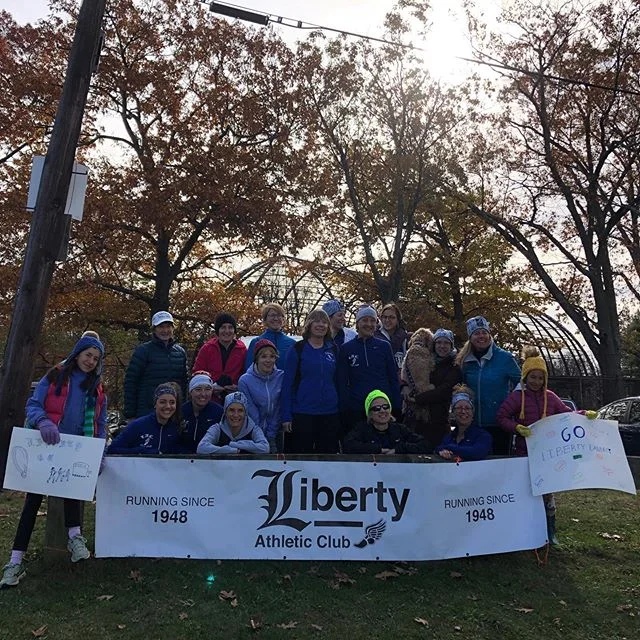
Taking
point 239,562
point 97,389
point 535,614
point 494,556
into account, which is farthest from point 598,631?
point 97,389

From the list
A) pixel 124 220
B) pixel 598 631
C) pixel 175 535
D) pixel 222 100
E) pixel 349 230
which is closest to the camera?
pixel 598 631

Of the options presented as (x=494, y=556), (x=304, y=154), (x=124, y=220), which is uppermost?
(x=304, y=154)

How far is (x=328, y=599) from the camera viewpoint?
4746 millimetres

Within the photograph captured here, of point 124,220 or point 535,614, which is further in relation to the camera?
point 124,220

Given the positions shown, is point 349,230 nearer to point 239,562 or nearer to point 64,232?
point 64,232

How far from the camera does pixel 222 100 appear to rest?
58.0 feet

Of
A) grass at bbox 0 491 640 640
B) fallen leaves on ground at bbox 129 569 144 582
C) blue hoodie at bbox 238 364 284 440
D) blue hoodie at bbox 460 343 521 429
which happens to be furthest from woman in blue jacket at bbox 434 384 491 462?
fallen leaves on ground at bbox 129 569 144 582

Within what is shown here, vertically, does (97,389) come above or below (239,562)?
above

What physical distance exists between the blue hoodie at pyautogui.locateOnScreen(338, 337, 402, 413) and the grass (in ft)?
5.17

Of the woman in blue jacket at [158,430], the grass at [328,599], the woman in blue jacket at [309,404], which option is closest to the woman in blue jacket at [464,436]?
the grass at [328,599]

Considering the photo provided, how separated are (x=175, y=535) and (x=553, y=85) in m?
21.2

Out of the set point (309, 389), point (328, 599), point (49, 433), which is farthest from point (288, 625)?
point (49, 433)

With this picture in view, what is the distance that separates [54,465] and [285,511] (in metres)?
1.91

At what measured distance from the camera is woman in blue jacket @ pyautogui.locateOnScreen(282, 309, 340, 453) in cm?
600
